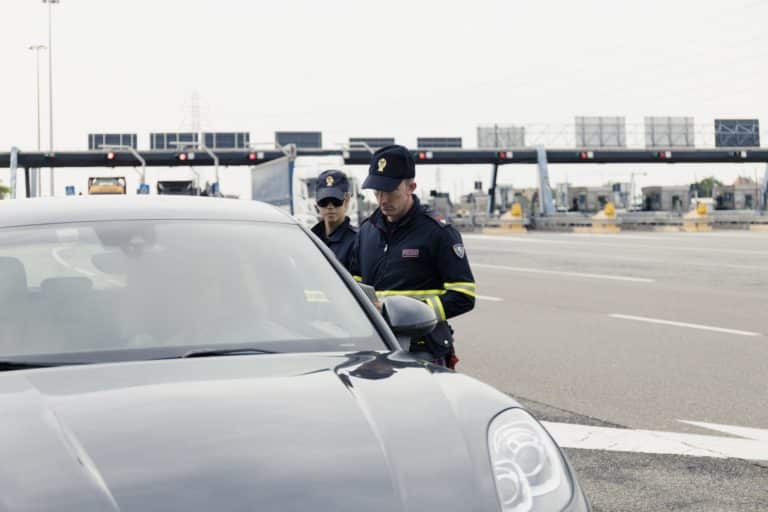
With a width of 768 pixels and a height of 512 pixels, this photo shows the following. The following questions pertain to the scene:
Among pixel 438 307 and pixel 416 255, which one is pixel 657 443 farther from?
pixel 416 255

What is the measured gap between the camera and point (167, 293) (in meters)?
3.76

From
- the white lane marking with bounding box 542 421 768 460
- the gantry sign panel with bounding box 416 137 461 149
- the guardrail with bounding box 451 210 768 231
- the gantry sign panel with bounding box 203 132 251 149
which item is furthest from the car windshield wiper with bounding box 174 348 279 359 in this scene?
the gantry sign panel with bounding box 203 132 251 149

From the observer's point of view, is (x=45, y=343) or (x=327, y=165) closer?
(x=45, y=343)

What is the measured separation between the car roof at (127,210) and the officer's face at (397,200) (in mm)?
987

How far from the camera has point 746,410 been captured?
788cm

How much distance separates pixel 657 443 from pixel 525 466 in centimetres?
410

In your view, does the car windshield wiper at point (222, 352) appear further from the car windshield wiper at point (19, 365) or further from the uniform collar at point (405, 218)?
the uniform collar at point (405, 218)

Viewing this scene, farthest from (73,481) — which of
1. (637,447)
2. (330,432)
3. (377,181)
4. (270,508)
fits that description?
(637,447)

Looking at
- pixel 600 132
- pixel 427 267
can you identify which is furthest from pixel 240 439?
pixel 600 132

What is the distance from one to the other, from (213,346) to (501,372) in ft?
21.5

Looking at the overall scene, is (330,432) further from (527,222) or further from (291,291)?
(527,222)

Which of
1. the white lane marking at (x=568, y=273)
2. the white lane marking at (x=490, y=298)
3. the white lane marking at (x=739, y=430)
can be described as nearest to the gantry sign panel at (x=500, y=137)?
the white lane marking at (x=568, y=273)

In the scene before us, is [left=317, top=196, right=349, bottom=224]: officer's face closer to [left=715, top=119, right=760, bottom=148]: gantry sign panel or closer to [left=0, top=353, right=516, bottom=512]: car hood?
[left=0, top=353, right=516, bottom=512]: car hood

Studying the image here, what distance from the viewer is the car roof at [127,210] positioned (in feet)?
13.0
